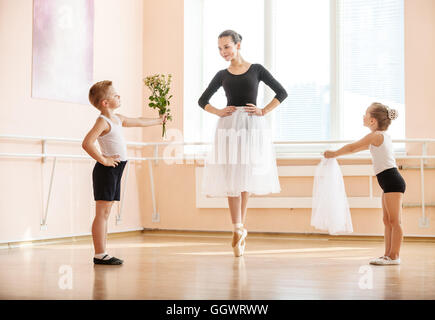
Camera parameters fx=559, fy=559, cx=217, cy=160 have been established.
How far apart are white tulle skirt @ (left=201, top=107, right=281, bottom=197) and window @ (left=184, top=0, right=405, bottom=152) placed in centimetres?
149

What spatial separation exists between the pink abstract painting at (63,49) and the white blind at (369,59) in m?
2.16

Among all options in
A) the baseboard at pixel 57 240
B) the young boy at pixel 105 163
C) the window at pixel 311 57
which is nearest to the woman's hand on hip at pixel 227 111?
the young boy at pixel 105 163

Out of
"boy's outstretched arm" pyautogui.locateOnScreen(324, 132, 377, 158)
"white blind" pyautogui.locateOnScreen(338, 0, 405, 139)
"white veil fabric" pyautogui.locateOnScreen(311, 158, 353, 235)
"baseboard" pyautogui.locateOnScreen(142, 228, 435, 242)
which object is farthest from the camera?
"white blind" pyautogui.locateOnScreen(338, 0, 405, 139)

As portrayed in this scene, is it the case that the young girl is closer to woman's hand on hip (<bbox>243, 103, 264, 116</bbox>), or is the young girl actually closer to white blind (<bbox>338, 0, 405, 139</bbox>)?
woman's hand on hip (<bbox>243, 103, 264, 116</bbox>)

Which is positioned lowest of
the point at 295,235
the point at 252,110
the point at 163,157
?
the point at 295,235

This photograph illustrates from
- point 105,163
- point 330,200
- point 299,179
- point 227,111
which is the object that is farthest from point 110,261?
point 299,179

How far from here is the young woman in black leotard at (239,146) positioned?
3.39 meters

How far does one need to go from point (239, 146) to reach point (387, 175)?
891 mm

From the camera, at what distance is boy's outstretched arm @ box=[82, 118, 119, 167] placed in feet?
9.52

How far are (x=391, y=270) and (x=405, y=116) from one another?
195cm

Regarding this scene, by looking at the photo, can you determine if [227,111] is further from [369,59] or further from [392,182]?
[369,59]

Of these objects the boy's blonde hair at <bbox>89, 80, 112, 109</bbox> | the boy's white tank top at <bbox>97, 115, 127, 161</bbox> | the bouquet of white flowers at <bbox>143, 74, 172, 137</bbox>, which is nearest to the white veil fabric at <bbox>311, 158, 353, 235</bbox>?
the bouquet of white flowers at <bbox>143, 74, 172, 137</bbox>

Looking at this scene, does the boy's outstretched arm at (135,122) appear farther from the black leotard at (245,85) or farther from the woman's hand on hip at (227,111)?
the black leotard at (245,85)

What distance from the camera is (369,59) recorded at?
474 centimetres
